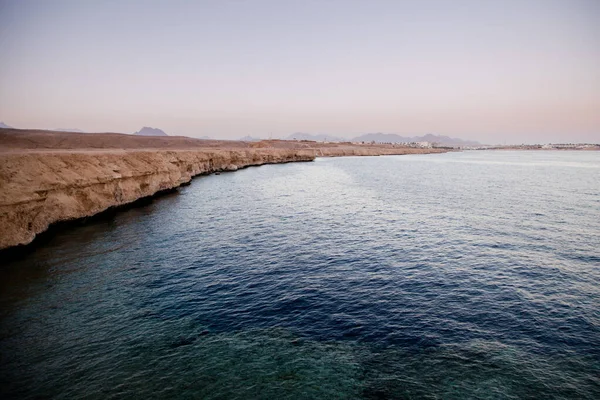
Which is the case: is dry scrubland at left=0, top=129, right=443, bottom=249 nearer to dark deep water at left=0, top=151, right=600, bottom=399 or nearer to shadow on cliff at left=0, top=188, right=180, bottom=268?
shadow on cliff at left=0, top=188, right=180, bottom=268

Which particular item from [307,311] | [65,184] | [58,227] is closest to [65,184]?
[65,184]

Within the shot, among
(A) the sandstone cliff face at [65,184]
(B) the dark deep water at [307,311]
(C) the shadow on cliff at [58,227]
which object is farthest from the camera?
(A) the sandstone cliff face at [65,184]

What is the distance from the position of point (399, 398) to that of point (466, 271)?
51.5ft

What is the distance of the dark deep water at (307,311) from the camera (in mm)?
13609

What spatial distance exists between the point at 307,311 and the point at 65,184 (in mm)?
33342

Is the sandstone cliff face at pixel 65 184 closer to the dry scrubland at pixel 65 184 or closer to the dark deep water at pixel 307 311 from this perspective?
the dry scrubland at pixel 65 184

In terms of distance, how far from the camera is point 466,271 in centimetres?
2495

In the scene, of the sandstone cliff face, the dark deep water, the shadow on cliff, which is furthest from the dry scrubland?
the dark deep water

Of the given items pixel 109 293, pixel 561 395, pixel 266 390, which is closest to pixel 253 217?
pixel 109 293

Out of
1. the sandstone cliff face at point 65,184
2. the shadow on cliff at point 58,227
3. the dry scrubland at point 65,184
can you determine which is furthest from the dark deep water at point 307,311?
the dry scrubland at point 65,184

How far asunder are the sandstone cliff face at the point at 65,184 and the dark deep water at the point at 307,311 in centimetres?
278

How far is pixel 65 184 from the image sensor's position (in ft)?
118

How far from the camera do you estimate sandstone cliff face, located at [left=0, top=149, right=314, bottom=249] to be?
2853 centimetres

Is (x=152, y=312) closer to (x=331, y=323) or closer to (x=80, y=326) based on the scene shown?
(x=80, y=326)
